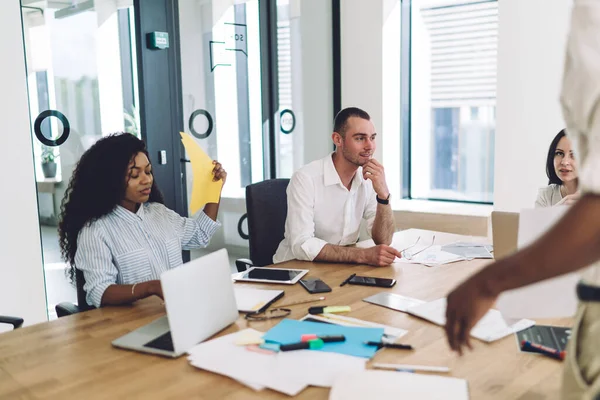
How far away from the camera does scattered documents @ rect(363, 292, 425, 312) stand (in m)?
1.66

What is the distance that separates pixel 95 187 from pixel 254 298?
2.34 feet

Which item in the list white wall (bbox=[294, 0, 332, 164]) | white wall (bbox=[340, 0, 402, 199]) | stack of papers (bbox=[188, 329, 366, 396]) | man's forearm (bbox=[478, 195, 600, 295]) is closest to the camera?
man's forearm (bbox=[478, 195, 600, 295])

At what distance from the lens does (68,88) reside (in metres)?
3.20

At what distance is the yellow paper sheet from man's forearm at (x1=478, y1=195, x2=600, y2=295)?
132 centimetres

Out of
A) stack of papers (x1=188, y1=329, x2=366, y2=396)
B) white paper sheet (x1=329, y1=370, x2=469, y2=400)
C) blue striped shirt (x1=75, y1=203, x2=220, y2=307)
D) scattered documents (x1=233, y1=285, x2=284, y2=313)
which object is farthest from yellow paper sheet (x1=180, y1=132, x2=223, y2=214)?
white paper sheet (x1=329, y1=370, x2=469, y2=400)

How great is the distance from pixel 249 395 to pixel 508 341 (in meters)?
0.67

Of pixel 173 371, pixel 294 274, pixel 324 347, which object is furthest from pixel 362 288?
pixel 173 371

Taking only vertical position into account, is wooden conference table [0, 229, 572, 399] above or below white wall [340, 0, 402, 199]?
below

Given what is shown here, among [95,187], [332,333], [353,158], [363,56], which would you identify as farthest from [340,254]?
[363,56]

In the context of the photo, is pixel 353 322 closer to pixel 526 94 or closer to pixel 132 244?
pixel 132 244

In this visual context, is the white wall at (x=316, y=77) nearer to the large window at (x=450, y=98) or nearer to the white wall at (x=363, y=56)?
the white wall at (x=363, y=56)

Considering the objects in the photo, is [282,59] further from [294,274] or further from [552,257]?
[552,257]

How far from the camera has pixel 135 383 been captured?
118 cm

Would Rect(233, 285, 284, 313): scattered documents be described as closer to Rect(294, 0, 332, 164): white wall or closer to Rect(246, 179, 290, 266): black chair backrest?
Rect(246, 179, 290, 266): black chair backrest
